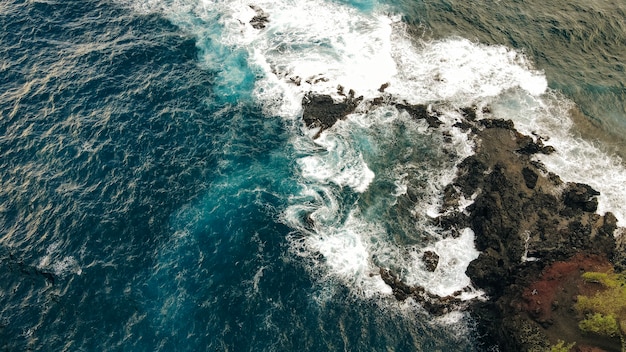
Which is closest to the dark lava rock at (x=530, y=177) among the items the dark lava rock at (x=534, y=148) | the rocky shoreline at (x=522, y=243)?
the rocky shoreline at (x=522, y=243)

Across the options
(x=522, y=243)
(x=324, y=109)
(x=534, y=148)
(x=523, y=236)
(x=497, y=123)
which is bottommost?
(x=522, y=243)

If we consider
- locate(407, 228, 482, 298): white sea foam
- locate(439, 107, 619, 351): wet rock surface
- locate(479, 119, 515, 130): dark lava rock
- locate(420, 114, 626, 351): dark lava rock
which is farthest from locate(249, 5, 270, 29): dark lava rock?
locate(407, 228, 482, 298): white sea foam

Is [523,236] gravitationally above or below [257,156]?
above

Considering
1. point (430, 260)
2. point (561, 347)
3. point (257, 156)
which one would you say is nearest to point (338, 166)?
point (257, 156)

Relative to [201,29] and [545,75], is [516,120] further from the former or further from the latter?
[201,29]

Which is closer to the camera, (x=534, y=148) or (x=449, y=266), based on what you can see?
(x=449, y=266)

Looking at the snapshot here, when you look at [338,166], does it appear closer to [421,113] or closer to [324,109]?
[324,109]

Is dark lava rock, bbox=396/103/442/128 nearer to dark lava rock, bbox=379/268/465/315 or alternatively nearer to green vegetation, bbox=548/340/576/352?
dark lava rock, bbox=379/268/465/315

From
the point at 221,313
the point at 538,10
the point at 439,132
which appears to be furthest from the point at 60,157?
the point at 538,10
